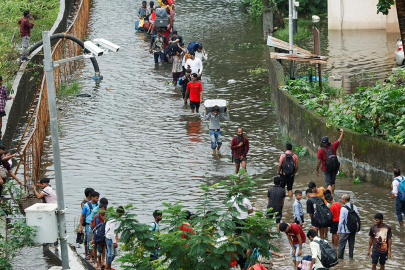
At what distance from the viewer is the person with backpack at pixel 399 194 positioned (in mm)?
14398

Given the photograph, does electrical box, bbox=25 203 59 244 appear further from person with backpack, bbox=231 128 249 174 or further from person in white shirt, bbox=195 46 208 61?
person in white shirt, bbox=195 46 208 61

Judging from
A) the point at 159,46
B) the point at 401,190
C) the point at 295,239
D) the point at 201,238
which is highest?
the point at 159,46

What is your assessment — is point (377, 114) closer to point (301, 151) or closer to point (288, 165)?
point (288, 165)

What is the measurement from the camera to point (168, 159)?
19656mm

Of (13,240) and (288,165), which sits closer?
(13,240)

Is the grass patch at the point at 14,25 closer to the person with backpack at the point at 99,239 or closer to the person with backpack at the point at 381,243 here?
the person with backpack at the point at 99,239

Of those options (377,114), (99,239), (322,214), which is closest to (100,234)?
(99,239)

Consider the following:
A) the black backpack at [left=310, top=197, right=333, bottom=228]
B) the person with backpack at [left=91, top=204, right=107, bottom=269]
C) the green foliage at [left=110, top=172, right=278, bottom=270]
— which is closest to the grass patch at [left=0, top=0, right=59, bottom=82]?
the person with backpack at [left=91, top=204, right=107, bottom=269]

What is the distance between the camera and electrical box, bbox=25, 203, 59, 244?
479 inches

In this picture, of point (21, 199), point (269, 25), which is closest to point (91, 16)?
point (269, 25)

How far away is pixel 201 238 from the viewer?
1030cm

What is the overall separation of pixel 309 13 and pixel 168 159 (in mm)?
20120

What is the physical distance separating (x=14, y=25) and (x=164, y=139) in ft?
45.3

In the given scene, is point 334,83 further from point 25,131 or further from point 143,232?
point 143,232
